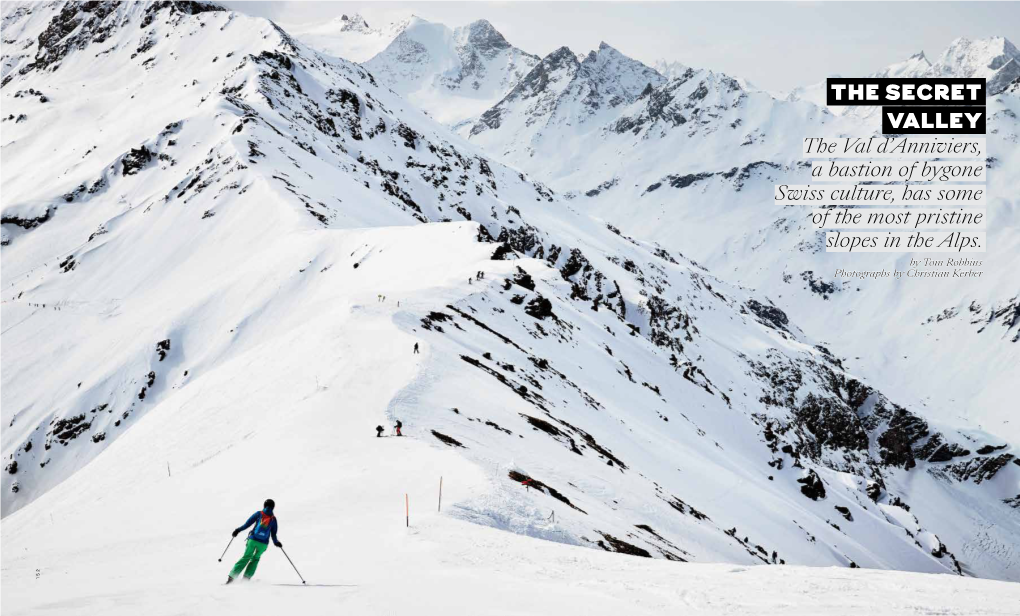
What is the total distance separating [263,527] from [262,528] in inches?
0.9

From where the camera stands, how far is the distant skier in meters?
10.4

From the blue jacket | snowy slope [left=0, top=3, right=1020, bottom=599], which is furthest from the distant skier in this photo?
snowy slope [left=0, top=3, right=1020, bottom=599]

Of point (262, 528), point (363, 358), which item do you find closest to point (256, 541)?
point (262, 528)

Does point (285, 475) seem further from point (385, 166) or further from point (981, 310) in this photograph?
point (981, 310)

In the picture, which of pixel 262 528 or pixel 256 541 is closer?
pixel 256 541

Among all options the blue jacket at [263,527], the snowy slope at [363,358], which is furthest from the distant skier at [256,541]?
the snowy slope at [363,358]

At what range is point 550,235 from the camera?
10100 cm

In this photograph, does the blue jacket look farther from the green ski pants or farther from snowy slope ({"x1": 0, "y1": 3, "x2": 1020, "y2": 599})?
snowy slope ({"x1": 0, "y1": 3, "x2": 1020, "y2": 599})

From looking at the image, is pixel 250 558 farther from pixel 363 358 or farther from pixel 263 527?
pixel 363 358

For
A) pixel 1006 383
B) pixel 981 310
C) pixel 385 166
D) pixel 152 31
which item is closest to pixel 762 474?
pixel 385 166

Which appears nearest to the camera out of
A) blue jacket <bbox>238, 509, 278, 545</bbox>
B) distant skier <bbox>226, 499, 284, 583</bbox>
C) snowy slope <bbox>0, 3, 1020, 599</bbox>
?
distant skier <bbox>226, 499, 284, 583</bbox>

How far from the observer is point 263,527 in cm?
1063

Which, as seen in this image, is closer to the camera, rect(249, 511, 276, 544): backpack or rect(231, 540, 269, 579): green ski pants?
rect(231, 540, 269, 579): green ski pants

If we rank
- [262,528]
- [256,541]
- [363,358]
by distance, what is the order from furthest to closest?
1. [363,358]
2. [262,528]
3. [256,541]
